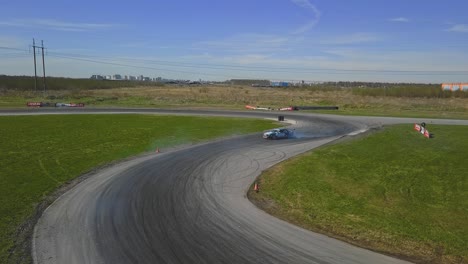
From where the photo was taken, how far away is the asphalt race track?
17.3 meters

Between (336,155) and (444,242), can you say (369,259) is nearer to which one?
Answer: (444,242)

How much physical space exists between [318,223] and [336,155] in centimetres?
1656

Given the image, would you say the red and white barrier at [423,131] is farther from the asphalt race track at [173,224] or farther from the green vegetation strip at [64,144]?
the asphalt race track at [173,224]

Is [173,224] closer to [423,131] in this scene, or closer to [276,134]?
[276,134]

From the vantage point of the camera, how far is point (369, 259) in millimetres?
17500

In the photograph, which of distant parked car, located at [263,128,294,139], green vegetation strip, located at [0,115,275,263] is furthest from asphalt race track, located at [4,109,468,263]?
distant parked car, located at [263,128,294,139]

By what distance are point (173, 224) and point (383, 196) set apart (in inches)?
573

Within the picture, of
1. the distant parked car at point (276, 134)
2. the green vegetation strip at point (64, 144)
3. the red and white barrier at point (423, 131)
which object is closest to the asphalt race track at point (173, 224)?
the green vegetation strip at point (64, 144)

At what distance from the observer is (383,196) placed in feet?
87.4

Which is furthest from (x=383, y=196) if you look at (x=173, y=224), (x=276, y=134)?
(x=276, y=134)

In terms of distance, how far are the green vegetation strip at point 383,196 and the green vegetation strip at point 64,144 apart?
14.5 m

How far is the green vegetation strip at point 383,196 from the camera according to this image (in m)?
20.0

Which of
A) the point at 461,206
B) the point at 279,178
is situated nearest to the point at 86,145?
the point at 279,178

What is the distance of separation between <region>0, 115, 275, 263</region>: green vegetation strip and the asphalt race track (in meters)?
1.81
